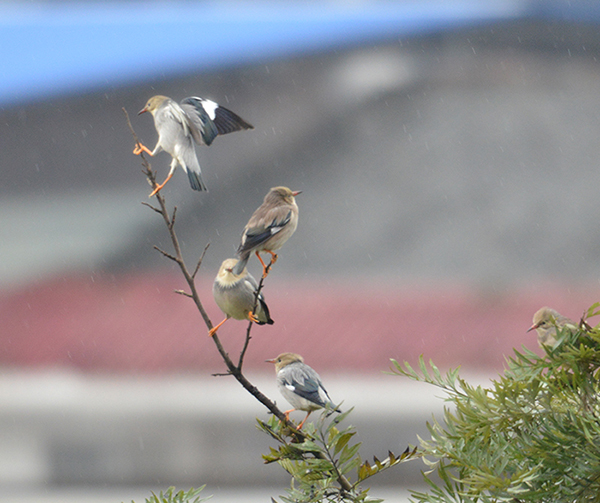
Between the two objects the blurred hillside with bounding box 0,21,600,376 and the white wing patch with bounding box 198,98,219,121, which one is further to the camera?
the blurred hillside with bounding box 0,21,600,376

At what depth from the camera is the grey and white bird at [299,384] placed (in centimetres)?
55

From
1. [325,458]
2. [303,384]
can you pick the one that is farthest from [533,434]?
[303,384]

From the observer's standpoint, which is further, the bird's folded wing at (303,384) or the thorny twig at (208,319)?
the bird's folded wing at (303,384)

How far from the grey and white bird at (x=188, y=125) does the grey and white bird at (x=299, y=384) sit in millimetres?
196

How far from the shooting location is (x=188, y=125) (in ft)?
1.52

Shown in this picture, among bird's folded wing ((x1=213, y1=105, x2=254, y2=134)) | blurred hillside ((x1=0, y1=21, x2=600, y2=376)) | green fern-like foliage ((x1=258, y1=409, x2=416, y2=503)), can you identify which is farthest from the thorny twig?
blurred hillside ((x1=0, y1=21, x2=600, y2=376))

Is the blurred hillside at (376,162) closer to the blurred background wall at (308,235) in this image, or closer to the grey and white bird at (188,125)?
the blurred background wall at (308,235)

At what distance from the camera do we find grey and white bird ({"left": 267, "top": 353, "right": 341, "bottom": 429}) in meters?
0.55

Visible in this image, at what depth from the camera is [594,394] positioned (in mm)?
357

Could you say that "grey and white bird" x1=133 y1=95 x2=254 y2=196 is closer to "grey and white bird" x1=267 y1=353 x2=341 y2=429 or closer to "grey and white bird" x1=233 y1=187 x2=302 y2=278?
"grey and white bird" x1=233 y1=187 x2=302 y2=278

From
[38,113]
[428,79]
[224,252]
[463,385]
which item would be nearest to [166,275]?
[224,252]

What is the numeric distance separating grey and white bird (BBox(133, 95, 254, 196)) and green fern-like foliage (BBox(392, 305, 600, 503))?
241 mm

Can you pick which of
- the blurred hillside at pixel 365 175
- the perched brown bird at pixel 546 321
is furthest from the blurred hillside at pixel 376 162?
the perched brown bird at pixel 546 321

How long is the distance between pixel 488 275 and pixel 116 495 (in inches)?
60.8
